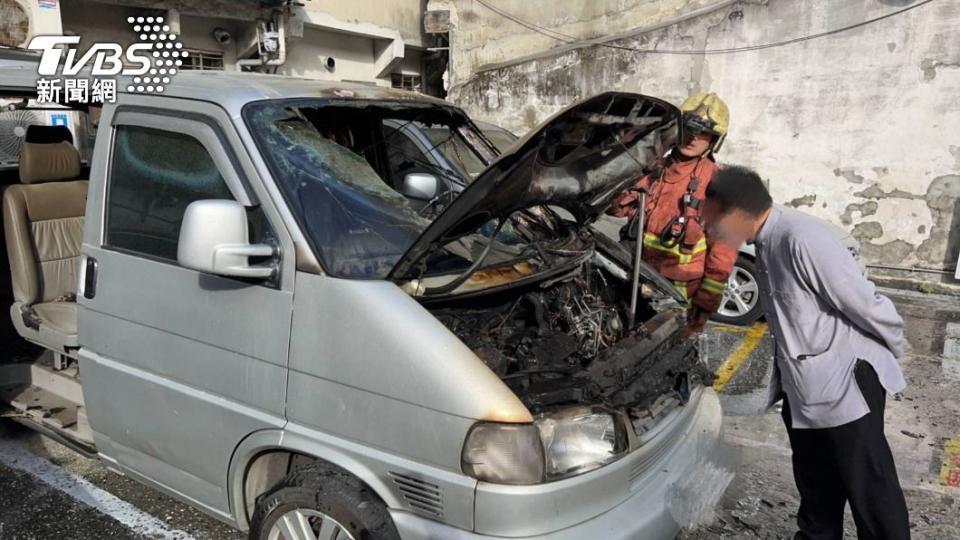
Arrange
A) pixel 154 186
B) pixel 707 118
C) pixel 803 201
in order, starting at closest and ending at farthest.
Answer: pixel 154 186 → pixel 707 118 → pixel 803 201

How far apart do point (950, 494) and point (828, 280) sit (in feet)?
6.93

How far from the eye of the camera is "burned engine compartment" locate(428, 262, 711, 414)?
2.34 meters

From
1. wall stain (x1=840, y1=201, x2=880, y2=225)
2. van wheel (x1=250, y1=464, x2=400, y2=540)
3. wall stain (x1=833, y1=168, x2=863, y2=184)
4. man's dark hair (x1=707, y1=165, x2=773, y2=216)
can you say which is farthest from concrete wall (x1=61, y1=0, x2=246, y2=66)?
wall stain (x1=840, y1=201, x2=880, y2=225)

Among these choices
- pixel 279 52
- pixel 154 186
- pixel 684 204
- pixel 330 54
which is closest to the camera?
pixel 154 186

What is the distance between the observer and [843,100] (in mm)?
8453

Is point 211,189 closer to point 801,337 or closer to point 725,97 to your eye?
point 801,337

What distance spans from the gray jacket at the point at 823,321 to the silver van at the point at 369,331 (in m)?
0.48

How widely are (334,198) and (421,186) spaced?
2.84 ft

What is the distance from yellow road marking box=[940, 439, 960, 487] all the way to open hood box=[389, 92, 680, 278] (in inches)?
102

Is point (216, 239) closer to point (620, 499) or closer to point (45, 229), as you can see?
point (620, 499)

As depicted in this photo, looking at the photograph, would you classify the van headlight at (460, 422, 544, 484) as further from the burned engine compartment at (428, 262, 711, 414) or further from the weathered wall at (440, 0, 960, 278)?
the weathered wall at (440, 0, 960, 278)

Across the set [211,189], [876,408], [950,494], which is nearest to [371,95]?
[211,189]

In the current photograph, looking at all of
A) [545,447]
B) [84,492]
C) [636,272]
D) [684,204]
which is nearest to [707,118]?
[684,204]

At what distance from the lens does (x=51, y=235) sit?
4.50 metres
